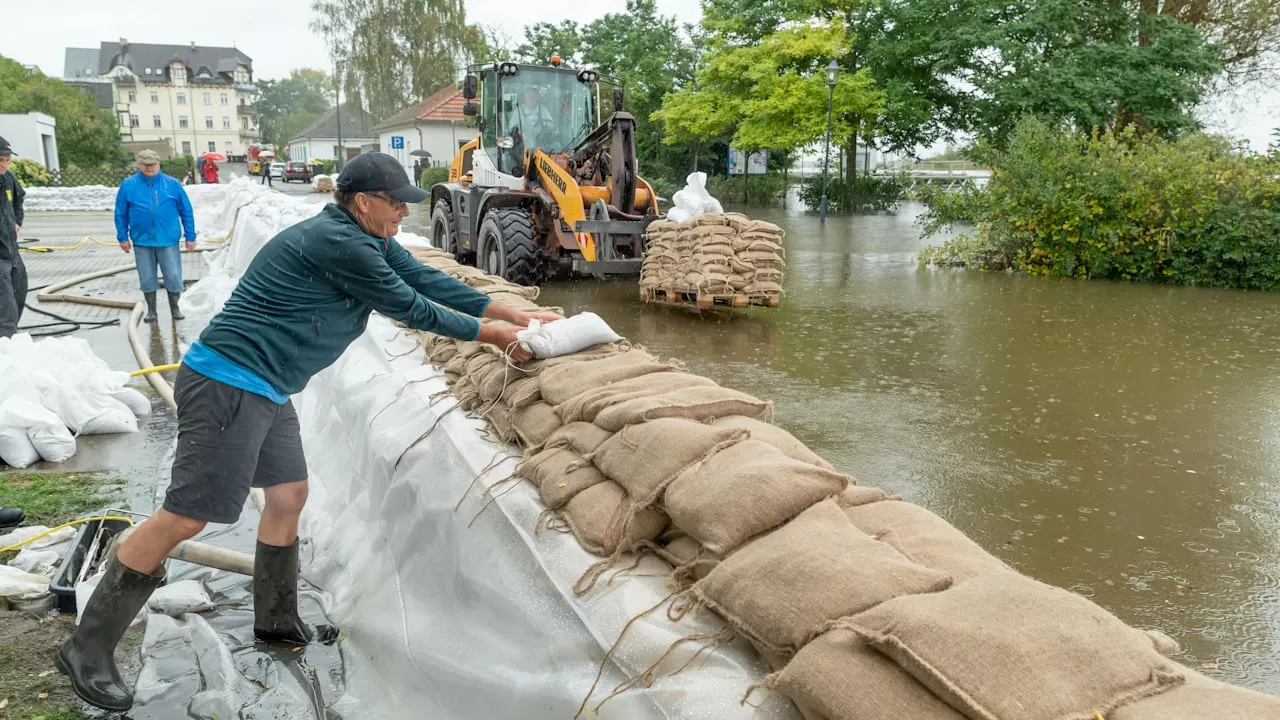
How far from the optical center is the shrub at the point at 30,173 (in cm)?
3166

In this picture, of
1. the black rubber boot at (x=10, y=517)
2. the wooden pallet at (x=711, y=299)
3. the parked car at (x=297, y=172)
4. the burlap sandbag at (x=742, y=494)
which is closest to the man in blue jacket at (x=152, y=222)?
the wooden pallet at (x=711, y=299)

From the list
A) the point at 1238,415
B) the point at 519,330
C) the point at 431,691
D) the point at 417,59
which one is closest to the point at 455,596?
the point at 431,691

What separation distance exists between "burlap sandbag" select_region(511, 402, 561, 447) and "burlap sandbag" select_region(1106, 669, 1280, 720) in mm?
1965

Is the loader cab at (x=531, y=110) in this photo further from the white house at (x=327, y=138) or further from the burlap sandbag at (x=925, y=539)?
the white house at (x=327, y=138)

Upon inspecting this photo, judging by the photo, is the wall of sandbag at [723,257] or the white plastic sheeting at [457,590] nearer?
the white plastic sheeting at [457,590]

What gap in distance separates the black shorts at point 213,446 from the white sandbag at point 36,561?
4.29ft

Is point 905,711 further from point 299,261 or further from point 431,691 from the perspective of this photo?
point 299,261

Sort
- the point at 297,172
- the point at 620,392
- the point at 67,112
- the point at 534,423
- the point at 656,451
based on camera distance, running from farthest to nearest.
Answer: the point at 297,172, the point at 67,112, the point at 534,423, the point at 620,392, the point at 656,451

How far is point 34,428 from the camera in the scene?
518 cm

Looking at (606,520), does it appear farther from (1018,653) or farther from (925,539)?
(1018,653)

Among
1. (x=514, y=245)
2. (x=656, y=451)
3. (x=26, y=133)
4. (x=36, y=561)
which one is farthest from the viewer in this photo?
(x=26, y=133)

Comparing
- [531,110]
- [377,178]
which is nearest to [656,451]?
[377,178]

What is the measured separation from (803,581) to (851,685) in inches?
11.1

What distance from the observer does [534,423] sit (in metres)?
3.21
